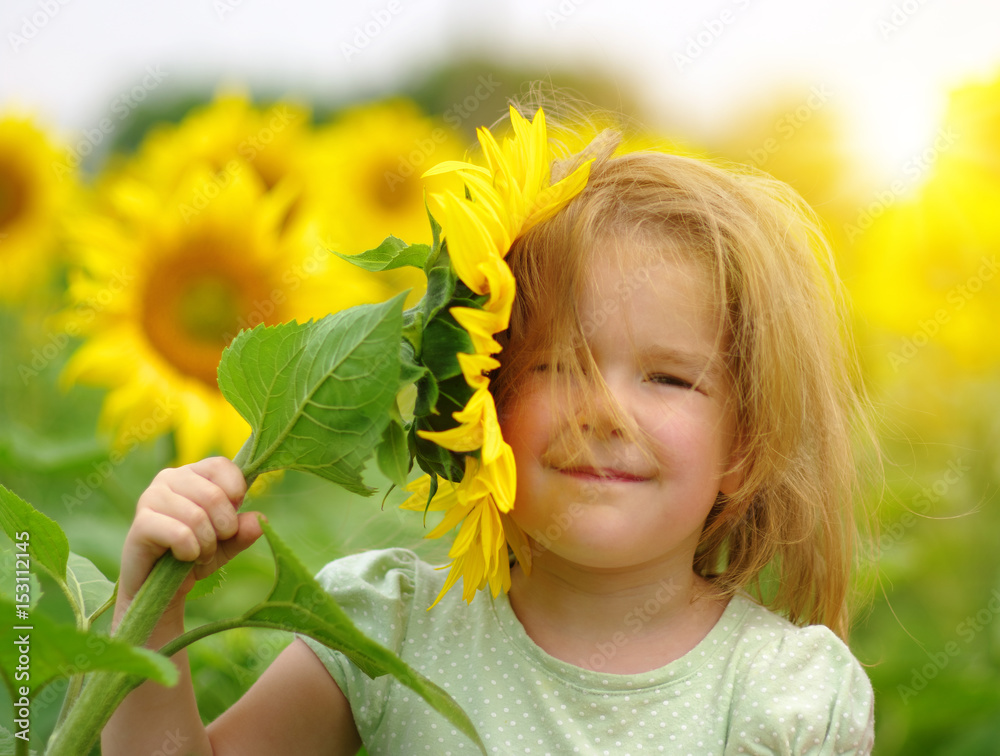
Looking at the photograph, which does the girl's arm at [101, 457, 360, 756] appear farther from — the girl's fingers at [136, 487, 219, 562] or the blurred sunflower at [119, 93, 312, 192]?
the blurred sunflower at [119, 93, 312, 192]

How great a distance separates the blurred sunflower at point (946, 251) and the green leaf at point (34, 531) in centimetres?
135

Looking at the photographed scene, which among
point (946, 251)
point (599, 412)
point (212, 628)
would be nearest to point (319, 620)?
point (212, 628)

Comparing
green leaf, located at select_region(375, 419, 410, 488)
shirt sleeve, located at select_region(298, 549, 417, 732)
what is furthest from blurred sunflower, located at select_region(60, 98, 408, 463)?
green leaf, located at select_region(375, 419, 410, 488)

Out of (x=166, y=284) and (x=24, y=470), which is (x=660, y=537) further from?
(x=24, y=470)

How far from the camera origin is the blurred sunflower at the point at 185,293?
133 cm

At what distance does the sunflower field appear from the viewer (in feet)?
4.41

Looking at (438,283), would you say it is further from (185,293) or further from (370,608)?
(185,293)

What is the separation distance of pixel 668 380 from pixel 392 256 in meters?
0.25

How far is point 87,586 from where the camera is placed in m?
0.75

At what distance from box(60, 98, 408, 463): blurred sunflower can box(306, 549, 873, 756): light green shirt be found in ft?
1.58

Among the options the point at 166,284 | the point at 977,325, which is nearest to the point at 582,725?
the point at 166,284

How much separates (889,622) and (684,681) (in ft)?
2.83

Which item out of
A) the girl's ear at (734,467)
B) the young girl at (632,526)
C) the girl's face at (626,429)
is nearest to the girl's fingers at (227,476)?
the young girl at (632,526)

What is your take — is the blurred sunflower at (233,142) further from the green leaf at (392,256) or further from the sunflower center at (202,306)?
the green leaf at (392,256)
